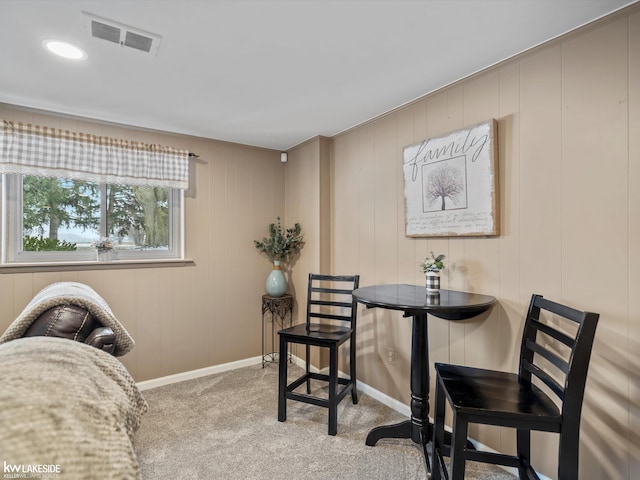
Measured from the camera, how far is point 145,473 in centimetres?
188

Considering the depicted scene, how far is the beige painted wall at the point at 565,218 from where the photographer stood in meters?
1.48

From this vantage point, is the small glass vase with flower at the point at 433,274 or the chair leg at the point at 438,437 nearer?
the chair leg at the point at 438,437

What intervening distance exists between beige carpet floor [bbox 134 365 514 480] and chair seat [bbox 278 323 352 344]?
602mm

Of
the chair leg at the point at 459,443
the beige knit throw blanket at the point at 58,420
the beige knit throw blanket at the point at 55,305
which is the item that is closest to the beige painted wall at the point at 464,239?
the chair leg at the point at 459,443

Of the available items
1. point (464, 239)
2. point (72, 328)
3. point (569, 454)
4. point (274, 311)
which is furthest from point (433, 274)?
point (274, 311)

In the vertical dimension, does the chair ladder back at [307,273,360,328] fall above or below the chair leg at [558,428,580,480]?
above

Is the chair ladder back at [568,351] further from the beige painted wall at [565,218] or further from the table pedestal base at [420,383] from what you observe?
the table pedestal base at [420,383]

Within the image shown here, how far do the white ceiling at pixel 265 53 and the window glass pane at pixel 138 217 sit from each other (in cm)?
66

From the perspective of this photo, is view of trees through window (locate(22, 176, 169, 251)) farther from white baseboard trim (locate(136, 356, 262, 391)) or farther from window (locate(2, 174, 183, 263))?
white baseboard trim (locate(136, 356, 262, 391))

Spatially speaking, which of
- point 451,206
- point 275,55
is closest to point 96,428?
point 275,55

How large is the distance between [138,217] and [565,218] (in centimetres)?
319

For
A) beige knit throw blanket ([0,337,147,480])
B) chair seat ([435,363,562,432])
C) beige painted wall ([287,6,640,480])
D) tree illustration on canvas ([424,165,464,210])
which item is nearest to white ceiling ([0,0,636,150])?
beige painted wall ([287,6,640,480])

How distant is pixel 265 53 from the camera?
6.13 feet

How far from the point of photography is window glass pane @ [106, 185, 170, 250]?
294 cm
